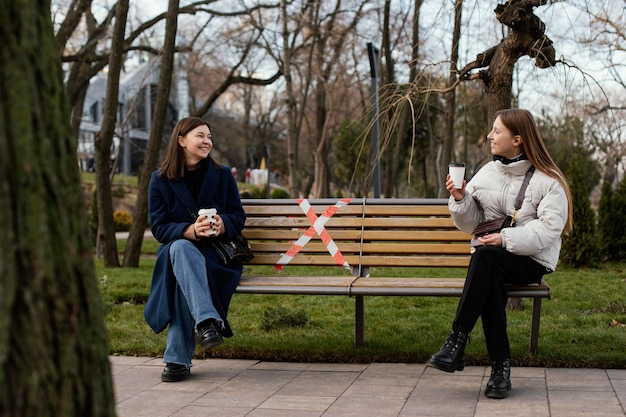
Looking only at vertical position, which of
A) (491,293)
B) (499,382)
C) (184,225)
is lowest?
(499,382)

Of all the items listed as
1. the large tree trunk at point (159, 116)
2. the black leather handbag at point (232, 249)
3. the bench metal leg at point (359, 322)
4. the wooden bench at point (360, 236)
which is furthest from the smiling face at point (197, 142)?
the large tree trunk at point (159, 116)

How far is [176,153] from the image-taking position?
559 cm

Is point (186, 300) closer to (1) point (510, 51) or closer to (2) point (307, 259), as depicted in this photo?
(2) point (307, 259)

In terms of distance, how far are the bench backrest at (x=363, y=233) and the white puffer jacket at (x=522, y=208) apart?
80cm

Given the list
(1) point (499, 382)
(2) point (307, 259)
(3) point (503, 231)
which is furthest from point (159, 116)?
(1) point (499, 382)

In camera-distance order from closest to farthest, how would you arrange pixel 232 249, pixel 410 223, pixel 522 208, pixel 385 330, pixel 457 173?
1. pixel 457 173
2. pixel 522 208
3. pixel 232 249
4. pixel 410 223
5. pixel 385 330

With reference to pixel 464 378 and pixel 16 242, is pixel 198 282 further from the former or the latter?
pixel 16 242

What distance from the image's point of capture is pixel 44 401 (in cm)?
200

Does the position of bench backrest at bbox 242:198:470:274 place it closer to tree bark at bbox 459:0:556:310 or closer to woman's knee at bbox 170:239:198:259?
woman's knee at bbox 170:239:198:259

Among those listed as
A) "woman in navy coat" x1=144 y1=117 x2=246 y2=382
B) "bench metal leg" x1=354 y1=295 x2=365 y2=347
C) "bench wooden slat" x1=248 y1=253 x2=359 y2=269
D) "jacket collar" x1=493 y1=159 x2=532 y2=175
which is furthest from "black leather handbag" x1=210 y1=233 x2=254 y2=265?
"jacket collar" x1=493 y1=159 x2=532 y2=175

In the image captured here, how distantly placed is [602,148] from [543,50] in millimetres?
37290

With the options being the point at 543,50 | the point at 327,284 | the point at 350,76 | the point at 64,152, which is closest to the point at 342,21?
the point at 350,76

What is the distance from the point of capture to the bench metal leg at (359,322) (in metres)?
5.89

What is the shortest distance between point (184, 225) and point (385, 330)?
6.33 feet
